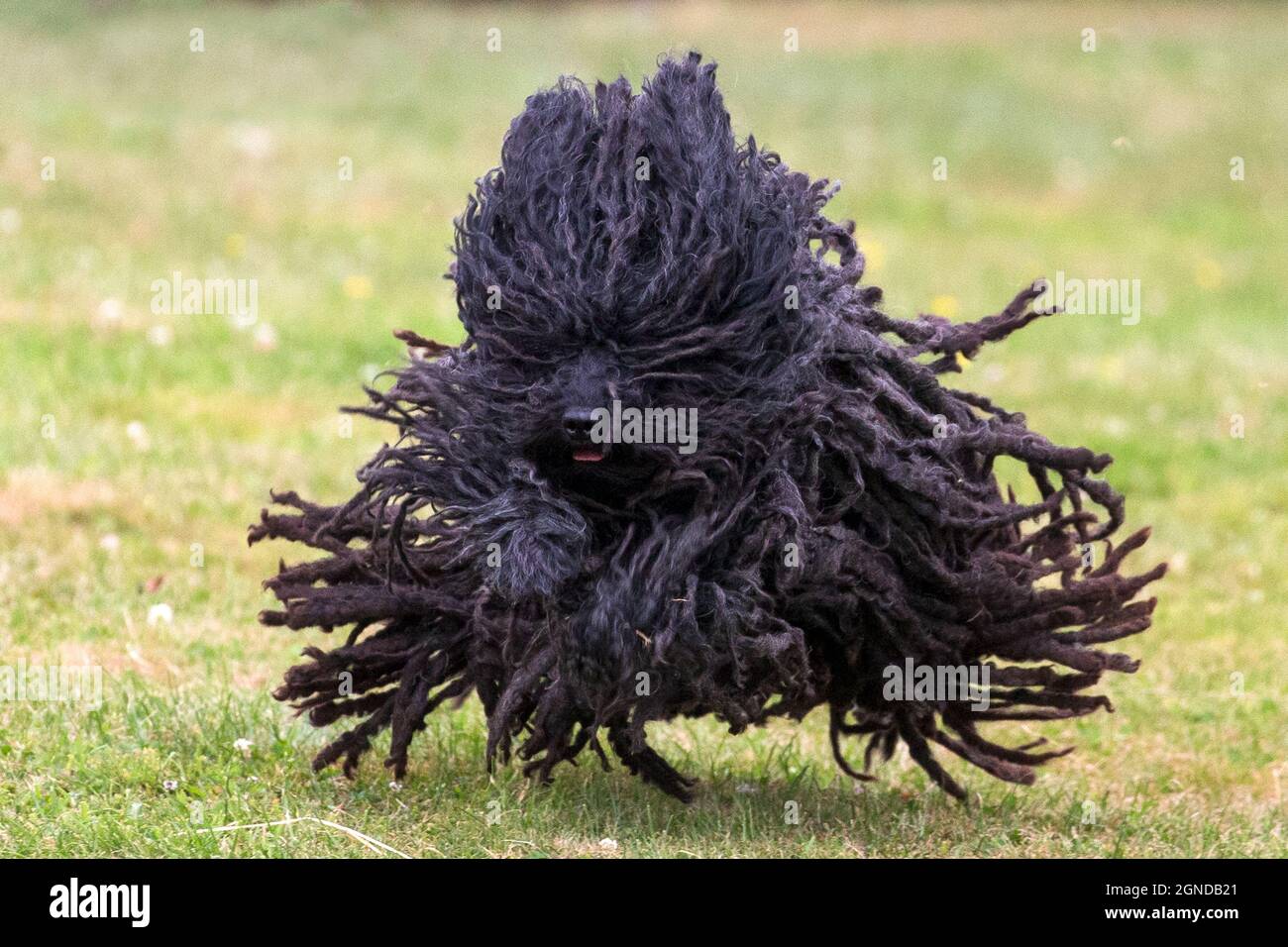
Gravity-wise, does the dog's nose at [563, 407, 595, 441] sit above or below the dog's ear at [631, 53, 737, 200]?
below

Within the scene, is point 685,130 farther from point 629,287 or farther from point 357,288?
point 357,288

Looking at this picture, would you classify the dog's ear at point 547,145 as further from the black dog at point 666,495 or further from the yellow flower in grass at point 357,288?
the yellow flower in grass at point 357,288

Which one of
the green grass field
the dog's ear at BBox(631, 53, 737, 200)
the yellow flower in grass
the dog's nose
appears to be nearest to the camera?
the dog's nose

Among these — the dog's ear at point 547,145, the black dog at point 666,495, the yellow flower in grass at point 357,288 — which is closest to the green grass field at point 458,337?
the yellow flower in grass at point 357,288

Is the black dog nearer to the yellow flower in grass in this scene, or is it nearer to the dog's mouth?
the dog's mouth

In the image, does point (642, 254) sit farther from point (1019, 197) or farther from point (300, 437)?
point (1019, 197)

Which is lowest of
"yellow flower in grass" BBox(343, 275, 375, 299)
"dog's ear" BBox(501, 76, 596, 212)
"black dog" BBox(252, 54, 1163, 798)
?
"black dog" BBox(252, 54, 1163, 798)

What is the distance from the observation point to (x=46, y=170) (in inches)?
559

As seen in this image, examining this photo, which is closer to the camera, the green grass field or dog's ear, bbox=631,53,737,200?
dog's ear, bbox=631,53,737,200

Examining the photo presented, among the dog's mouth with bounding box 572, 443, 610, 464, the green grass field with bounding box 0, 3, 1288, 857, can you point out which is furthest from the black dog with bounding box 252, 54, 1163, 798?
the green grass field with bounding box 0, 3, 1288, 857

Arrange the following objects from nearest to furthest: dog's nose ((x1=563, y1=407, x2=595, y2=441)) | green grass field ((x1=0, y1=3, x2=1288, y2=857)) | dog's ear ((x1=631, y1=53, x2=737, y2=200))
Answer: dog's nose ((x1=563, y1=407, x2=595, y2=441))
dog's ear ((x1=631, y1=53, x2=737, y2=200))
green grass field ((x1=0, y1=3, x2=1288, y2=857))

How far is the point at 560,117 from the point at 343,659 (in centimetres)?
165

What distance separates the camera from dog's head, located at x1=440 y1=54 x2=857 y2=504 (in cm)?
464
